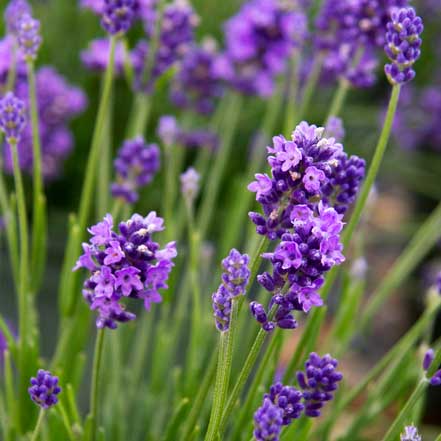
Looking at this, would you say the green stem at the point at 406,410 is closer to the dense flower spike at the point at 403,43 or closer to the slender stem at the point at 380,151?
the slender stem at the point at 380,151

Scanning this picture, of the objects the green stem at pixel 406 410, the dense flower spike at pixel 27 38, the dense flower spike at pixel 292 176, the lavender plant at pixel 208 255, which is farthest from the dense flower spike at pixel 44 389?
the dense flower spike at pixel 27 38

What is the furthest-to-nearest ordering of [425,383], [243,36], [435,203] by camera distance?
[435,203] < [243,36] < [425,383]

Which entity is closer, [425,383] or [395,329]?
[425,383]

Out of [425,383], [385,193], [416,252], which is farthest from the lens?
[385,193]

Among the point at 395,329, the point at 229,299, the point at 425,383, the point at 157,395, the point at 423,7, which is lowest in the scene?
the point at 395,329

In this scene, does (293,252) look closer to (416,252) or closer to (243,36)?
(416,252)

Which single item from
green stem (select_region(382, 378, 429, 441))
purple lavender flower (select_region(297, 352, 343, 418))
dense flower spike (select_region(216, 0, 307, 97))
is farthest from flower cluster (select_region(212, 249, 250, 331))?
dense flower spike (select_region(216, 0, 307, 97))

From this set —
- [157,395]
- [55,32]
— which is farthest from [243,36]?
[55,32]

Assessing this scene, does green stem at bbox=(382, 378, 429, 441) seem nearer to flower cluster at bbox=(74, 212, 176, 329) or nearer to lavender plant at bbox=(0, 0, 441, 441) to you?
lavender plant at bbox=(0, 0, 441, 441)
